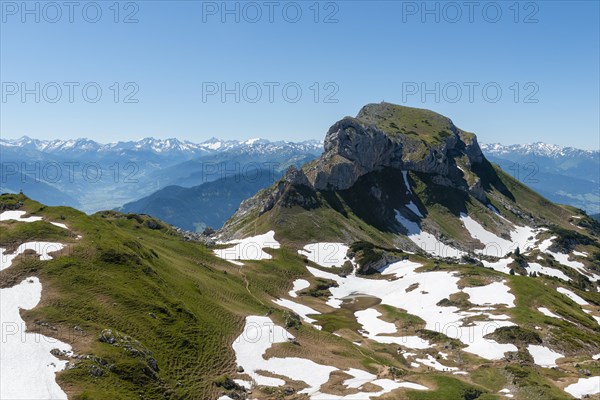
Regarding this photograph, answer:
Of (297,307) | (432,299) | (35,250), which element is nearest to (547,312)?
(432,299)

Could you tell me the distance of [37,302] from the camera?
6150 centimetres

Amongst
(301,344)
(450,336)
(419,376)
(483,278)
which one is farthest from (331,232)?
(419,376)

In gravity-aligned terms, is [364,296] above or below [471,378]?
below

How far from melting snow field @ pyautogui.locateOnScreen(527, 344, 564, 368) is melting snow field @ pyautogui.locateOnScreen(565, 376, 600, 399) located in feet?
39.8

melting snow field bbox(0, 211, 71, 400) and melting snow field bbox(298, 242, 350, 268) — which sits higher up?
melting snow field bbox(0, 211, 71, 400)

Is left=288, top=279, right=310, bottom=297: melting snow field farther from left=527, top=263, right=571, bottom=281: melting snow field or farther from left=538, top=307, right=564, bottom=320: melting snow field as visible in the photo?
left=527, top=263, right=571, bottom=281: melting snow field

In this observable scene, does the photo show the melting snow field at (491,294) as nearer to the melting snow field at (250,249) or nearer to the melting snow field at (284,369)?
the melting snow field at (284,369)

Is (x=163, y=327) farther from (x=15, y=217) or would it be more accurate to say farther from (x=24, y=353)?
(x=15, y=217)

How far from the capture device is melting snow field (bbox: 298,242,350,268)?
169m

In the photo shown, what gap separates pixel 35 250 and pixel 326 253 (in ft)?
393

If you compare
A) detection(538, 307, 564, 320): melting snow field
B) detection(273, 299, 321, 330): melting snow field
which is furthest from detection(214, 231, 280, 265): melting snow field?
detection(538, 307, 564, 320): melting snow field

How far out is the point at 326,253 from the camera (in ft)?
580

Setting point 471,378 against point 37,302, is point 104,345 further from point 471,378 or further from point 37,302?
point 471,378

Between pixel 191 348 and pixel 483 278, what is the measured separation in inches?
3718
